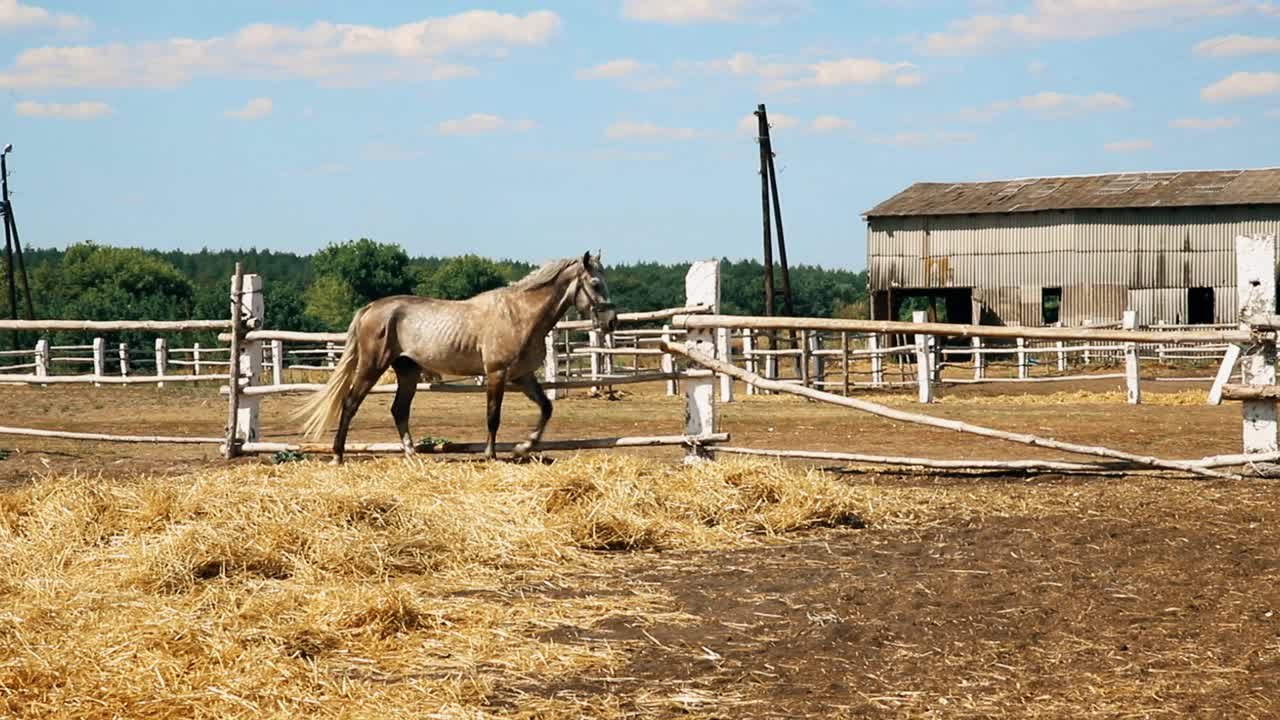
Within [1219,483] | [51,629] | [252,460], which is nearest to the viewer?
[51,629]

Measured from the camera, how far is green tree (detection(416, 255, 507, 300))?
242 ft

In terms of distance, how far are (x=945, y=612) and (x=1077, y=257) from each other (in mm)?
36397

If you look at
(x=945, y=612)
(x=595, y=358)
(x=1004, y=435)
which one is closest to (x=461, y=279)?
(x=595, y=358)

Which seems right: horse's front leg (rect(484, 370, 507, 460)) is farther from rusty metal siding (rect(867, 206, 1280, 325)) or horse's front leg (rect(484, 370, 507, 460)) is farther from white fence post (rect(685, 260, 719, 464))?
rusty metal siding (rect(867, 206, 1280, 325))

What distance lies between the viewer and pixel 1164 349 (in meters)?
34.3

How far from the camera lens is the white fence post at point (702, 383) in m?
10.1

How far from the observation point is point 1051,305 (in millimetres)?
55156

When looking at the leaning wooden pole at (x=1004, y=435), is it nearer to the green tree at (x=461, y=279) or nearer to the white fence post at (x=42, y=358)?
the white fence post at (x=42, y=358)

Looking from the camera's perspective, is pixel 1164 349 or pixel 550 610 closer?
pixel 550 610

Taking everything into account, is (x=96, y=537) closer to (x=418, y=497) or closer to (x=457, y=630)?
(x=418, y=497)

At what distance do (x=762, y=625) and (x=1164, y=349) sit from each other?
104 feet

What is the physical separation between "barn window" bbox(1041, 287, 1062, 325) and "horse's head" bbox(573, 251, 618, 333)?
105 feet

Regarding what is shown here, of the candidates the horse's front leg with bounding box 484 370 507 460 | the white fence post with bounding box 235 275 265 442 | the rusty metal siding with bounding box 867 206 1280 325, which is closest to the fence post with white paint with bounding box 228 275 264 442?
the white fence post with bounding box 235 275 265 442

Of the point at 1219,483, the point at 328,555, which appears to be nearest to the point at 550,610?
the point at 328,555
